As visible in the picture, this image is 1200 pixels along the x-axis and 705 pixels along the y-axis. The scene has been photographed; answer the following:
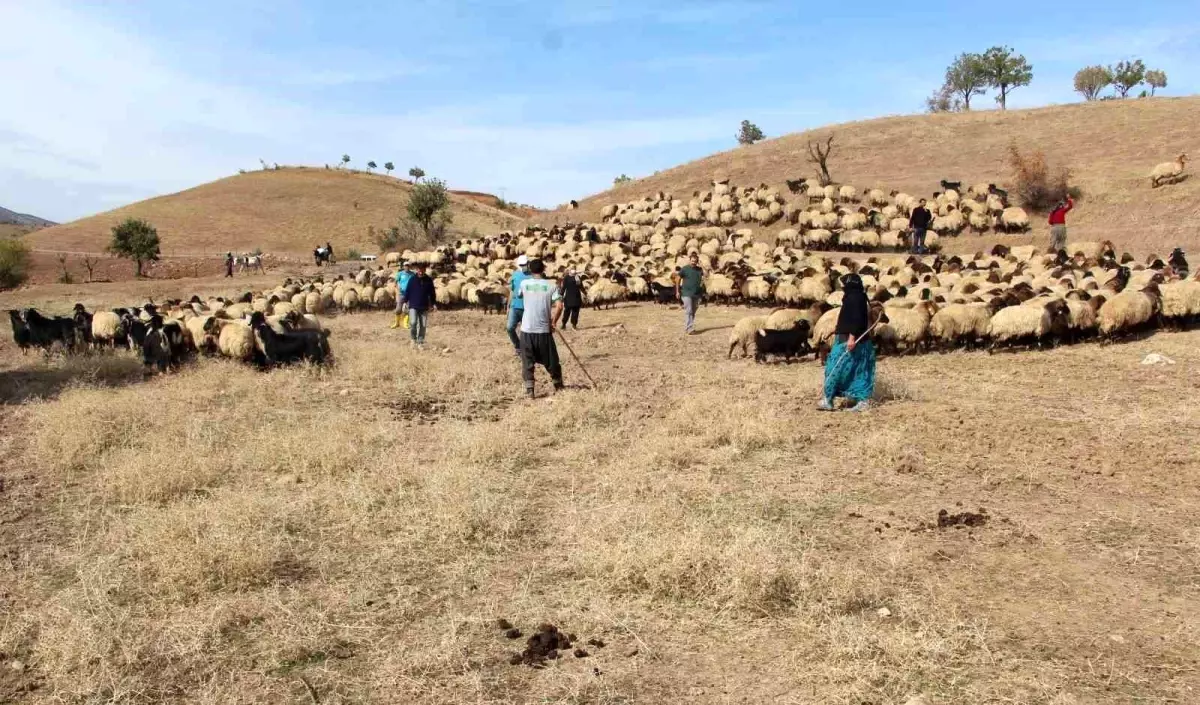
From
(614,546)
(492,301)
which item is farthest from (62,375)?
(614,546)

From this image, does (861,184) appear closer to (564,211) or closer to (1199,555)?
(564,211)

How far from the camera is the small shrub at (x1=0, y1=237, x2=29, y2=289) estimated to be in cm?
2914

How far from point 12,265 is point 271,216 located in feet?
76.8

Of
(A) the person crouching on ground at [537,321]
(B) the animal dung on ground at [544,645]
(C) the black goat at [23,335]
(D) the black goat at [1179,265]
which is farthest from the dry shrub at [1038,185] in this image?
(C) the black goat at [23,335]

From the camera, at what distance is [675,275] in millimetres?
18547

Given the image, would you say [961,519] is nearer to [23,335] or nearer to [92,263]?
[23,335]

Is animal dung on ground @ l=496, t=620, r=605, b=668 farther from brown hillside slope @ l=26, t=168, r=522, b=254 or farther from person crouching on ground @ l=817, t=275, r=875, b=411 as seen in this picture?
brown hillside slope @ l=26, t=168, r=522, b=254

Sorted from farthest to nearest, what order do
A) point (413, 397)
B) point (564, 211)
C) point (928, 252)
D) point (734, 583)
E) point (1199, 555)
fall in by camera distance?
point (564, 211) < point (928, 252) < point (413, 397) < point (1199, 555) < point (734, 583)

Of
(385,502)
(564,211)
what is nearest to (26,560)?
(385,502)

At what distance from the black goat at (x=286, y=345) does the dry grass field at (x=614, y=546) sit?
2.00 meters

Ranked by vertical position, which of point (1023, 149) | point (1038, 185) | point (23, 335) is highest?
point (1023, 149)

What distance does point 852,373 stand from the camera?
8.51m

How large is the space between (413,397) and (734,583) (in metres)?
6.20

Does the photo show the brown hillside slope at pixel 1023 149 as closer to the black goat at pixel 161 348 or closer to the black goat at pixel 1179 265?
the black goat at pixel 1179 265
